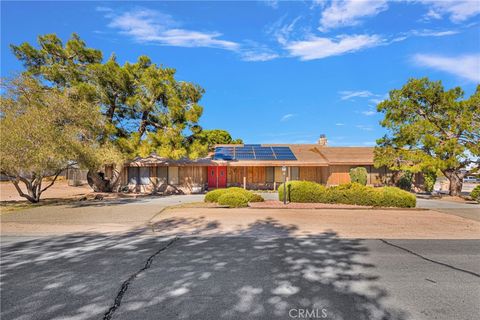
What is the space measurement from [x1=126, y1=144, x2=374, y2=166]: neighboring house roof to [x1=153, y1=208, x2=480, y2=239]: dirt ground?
10933 mm

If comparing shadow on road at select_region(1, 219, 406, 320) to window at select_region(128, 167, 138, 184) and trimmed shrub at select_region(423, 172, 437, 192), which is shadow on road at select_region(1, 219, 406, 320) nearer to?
window at select_region(128, 167, 138, 184)

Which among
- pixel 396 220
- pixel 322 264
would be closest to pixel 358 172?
pixel 396 220

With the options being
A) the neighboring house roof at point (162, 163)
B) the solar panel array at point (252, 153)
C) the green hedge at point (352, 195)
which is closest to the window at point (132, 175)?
the neighboring house roof at point (162, 163)

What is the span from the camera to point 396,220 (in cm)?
1091

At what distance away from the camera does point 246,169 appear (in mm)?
25672

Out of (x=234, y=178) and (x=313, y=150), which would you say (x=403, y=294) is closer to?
(x=234, y=178)

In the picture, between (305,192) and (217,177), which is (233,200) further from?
(217,177)

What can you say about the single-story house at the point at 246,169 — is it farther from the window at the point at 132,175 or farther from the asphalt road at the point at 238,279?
the asphalt road at the point at 238,279

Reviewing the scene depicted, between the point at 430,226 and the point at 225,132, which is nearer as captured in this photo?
the point at 430,226

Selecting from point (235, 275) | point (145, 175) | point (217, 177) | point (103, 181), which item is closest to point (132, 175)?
point (145, 175)

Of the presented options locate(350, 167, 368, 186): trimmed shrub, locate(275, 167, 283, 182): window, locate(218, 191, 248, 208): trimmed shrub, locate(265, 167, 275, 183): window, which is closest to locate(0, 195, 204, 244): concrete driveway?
locate(218, 191, 248, 208): trimmed shrub

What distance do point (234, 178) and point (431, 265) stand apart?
2054 centimetres

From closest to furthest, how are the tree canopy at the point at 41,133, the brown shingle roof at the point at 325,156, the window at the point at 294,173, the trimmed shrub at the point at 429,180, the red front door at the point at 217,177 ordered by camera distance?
the tree canopy at the point at 41,133 → the trimmed shrub at the point at 429,180 → the brown shingle roof at the point at 325,156 → the red front door at the point at 217,177 → the window at the point at 294,173

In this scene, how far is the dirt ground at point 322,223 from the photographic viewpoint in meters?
8.77
